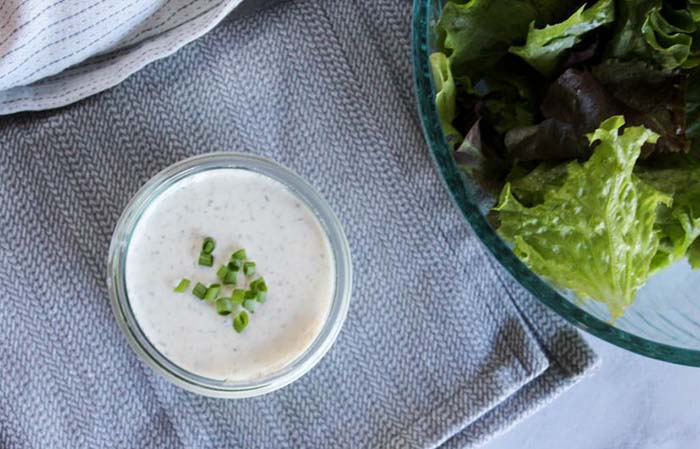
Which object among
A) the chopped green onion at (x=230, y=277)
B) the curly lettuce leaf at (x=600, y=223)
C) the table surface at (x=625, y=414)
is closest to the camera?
the curly lettuce leaf at (x=600, y=223)

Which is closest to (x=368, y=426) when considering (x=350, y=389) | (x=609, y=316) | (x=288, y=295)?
(x=350, y=389)

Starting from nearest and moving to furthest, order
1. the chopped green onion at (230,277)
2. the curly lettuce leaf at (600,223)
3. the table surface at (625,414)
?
the curly lettuce leaf at (600,223) → the chopped green onion at (230,277) → the table surface at (625,414)

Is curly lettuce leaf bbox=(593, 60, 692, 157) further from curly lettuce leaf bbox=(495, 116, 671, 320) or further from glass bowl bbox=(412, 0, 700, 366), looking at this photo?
glass bowl bbox=(412, 0, 700, 366)

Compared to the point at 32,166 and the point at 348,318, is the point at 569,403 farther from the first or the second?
the point at 32,166

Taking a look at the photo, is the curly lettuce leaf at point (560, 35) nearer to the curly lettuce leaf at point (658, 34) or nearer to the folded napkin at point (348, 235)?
the curly lettuce leaf at point (658, 34)

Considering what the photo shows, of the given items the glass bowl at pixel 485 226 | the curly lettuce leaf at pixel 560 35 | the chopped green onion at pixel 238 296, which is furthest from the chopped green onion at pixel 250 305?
the curly lettuce leaf at pixel 560 35

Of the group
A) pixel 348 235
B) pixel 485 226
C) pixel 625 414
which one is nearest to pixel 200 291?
pixel 348 235

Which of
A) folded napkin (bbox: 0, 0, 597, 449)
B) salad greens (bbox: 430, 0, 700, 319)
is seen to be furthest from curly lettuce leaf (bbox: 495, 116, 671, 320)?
folded napkin (bbox: 0, 0, 597, 449)

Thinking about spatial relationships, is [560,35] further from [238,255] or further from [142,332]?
[142,332]
